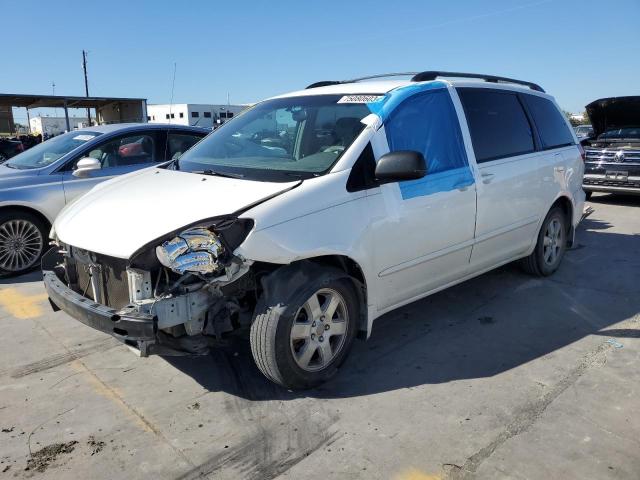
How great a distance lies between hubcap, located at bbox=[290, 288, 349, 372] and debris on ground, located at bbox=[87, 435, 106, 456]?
112 cm

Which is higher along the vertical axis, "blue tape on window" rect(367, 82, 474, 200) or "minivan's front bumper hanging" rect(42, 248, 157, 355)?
"blue tape on window" rect(367, 82, 474, 200)

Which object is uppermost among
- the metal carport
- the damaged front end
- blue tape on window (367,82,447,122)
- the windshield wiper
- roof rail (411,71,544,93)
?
the metal carport

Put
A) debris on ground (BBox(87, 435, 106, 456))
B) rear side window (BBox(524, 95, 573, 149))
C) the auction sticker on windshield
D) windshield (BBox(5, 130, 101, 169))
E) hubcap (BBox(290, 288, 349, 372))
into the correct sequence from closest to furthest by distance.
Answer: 1. debris on ground (BBox(87, 435, 106, 456))
2. hubcap (BBox(290, 288, 349, 372))
3. the auction sticker on windshield
4. rear side window (BBox(524, 95, 573, 149))
5. windshield (BBox(5, 130, 101, 169))

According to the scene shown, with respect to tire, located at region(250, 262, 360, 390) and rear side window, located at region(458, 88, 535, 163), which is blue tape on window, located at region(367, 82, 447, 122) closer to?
rear side window, located at region(458, 88, 535, 163)

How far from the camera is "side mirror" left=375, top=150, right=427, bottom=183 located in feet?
10.3

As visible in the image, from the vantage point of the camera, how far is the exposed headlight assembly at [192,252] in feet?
8.93

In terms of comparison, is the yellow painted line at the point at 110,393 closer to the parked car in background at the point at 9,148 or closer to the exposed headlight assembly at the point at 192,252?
the exposed headlight assembly at the point at 192,252

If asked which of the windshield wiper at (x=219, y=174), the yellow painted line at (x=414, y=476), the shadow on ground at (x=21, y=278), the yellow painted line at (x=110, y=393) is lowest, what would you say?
the yellow painted line at (x=414, y=476)

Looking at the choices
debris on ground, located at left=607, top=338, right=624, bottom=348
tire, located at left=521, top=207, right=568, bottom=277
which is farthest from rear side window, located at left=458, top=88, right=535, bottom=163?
debris on ground, located at left=607, top=338, right=624, bottom=348

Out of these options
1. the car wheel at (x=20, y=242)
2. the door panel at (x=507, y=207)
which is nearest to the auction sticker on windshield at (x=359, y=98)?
the door panel at (x=507, y=207)

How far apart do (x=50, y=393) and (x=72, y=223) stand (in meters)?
1.08

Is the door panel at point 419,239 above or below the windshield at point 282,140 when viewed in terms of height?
below

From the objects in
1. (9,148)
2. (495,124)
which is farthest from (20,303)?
(9,148)

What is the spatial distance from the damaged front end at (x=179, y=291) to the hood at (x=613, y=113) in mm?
8991
